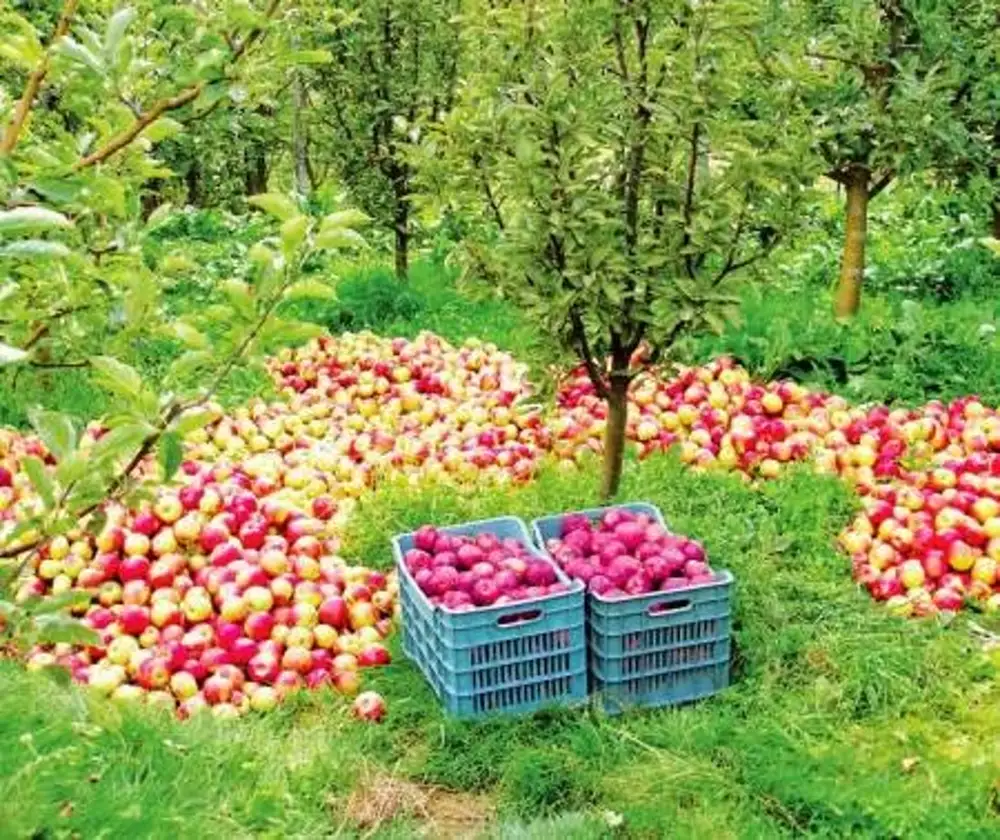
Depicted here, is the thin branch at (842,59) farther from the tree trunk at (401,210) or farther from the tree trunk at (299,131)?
the tree trunk at (299,131)

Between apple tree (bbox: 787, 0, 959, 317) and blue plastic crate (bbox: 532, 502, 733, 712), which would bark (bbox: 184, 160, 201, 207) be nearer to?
apple tree (bbox: 787, 0, 959, 317)

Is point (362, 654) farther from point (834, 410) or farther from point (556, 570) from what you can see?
point (834, 410)

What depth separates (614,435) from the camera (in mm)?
5078

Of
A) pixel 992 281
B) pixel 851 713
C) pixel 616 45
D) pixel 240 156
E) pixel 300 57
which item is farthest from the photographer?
pixel 240 156

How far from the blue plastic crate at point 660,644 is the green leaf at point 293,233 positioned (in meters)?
2.57

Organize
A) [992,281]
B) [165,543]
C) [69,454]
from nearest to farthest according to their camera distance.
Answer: [69,454]
[165,543]
[992,281]

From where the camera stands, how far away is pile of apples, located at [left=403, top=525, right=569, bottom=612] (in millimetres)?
4137

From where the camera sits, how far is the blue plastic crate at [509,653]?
4023 mm

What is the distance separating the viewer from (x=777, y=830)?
3.49 meters

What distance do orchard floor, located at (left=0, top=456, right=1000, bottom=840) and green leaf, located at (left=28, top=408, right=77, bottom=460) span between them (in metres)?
1.51

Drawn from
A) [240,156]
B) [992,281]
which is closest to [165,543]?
[992,281]

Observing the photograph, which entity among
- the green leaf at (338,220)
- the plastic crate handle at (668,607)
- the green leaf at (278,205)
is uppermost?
the green leaf at (278,205)

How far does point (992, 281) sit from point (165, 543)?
6.26 meters

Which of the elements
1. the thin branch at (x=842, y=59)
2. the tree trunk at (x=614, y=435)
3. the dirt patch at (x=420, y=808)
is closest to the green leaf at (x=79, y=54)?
the dirt patch at (x=420, y=808)
